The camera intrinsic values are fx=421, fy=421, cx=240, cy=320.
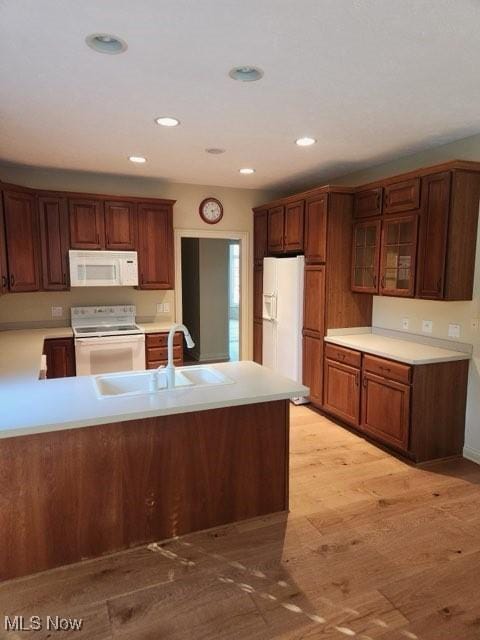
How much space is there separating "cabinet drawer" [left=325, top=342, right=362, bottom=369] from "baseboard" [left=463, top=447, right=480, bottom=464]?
1100 mm

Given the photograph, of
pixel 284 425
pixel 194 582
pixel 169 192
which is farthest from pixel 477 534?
pixel 169 192

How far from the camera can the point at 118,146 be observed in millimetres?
3566

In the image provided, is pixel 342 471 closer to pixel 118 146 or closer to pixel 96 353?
pixel 96 353

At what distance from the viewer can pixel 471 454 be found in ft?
11.4

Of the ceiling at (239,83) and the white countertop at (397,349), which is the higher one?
the ceiling at (239,83)

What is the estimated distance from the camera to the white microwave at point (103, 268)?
4.44 metres

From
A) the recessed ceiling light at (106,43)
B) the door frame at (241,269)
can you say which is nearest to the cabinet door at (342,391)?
the door frame at (241,269)

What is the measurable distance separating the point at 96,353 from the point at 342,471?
260 cm

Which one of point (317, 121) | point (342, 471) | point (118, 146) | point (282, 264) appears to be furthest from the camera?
point (282, 264)

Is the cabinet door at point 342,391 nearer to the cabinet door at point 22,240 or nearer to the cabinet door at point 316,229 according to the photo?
the cabinet door at point 316,229

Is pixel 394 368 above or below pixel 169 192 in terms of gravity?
below

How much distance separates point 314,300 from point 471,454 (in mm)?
1990

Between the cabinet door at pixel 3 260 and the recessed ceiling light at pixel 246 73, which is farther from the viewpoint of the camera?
the cabinet door at pixel 3 260

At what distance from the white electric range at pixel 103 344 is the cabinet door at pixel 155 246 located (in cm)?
60
